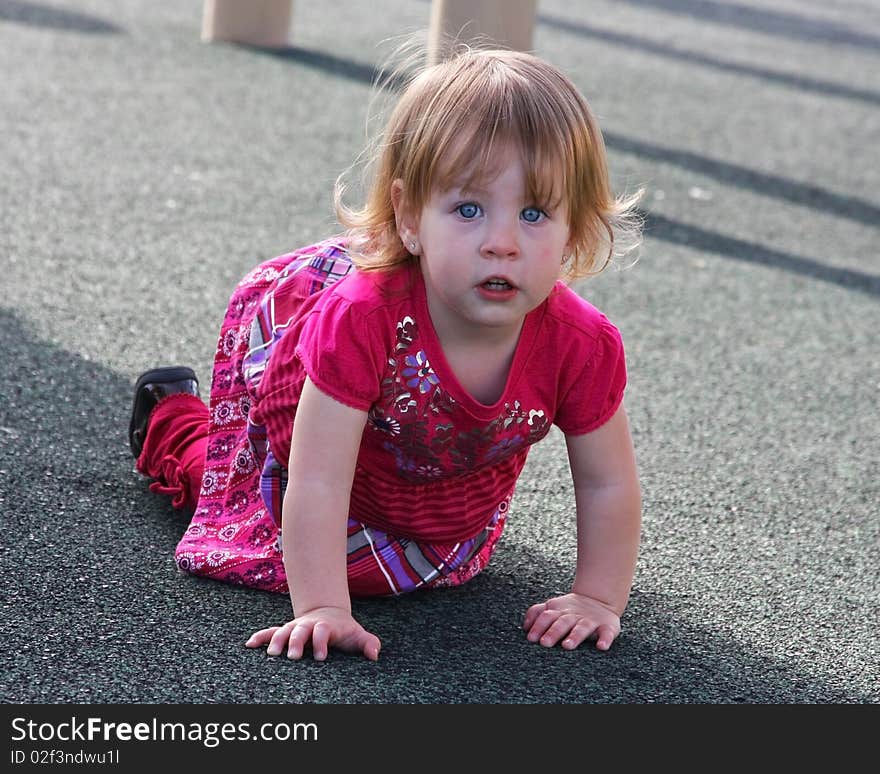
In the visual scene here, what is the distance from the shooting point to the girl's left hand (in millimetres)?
1924

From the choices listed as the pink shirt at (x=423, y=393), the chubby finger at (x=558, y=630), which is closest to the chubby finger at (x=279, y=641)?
the pink shirt at (x=423, y=393)

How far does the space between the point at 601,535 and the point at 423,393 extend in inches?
13.2

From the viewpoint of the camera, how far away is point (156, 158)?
4422mm

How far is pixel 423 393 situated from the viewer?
6.05ft

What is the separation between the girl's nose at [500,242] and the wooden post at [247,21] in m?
4.90

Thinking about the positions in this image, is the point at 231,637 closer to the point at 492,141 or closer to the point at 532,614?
the point at 532,614

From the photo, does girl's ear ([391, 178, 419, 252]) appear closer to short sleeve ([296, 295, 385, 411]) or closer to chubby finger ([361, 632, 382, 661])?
short sleeve ([296, 295, 385, 411])

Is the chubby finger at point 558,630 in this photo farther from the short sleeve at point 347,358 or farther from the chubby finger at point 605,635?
the short sleeve at point 347,358

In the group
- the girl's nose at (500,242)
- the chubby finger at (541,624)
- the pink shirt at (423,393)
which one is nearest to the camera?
the girl's nose at (500,242)

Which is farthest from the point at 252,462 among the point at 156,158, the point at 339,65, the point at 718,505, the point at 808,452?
the point at 339,65

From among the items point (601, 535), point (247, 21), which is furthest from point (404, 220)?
point (247, 21)

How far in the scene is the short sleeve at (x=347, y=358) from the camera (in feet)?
5.92

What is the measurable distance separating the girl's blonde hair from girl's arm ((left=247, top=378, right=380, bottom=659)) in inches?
8.6

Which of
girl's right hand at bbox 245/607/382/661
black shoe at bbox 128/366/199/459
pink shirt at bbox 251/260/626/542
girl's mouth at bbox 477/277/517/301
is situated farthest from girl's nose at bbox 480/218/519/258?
black shoe at bbox 128/366/199/459
